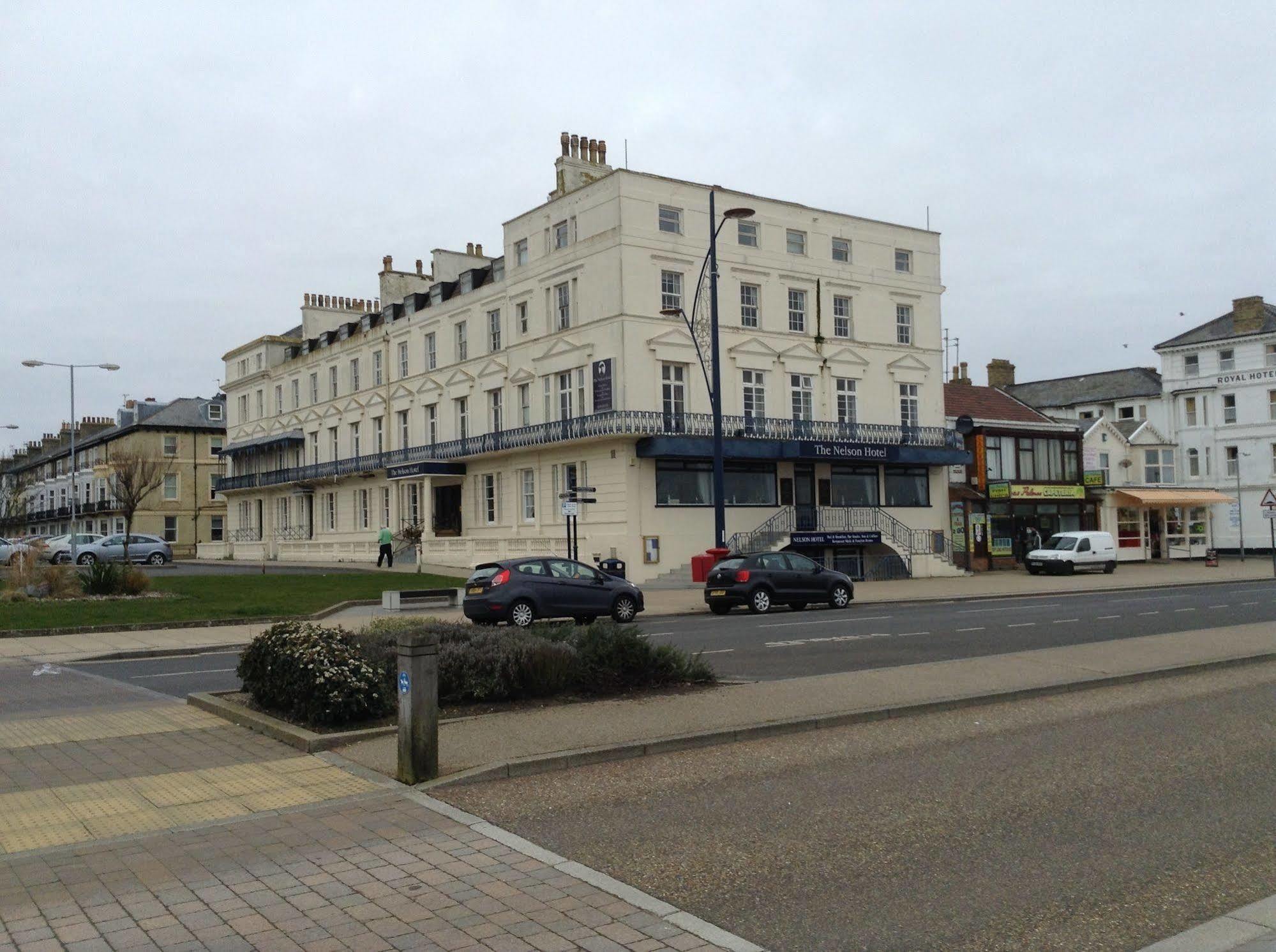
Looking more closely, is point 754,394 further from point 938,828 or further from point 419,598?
point 938,828

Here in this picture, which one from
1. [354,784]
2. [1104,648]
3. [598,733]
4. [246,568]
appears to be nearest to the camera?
[354,784]

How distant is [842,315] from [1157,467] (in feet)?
83.1

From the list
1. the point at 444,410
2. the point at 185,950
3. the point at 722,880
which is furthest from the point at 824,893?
the point at 444,410

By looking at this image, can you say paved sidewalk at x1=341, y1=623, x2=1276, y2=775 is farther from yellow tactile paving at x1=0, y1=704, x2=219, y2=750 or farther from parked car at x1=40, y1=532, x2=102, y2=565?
parked car at x1=40, y1=532, x2=102, y2=565

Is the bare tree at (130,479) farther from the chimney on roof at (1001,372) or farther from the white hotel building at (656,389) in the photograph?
the chimney on roof at (1001,372)

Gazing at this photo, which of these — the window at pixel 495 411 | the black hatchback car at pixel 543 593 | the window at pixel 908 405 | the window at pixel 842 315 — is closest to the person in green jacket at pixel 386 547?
the window at pixel 495 411

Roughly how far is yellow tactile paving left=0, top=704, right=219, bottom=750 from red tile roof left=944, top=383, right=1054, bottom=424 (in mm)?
43379

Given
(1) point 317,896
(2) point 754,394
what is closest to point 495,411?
(2) point 754,394

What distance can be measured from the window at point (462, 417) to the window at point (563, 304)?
287 inches

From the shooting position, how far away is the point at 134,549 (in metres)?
47.2

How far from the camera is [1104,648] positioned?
49.4 feet

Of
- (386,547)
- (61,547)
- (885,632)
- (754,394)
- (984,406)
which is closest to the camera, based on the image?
(885,632)

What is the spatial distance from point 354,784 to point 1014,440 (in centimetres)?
4754

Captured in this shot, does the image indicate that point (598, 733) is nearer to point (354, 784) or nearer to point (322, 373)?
point (354, 784)
